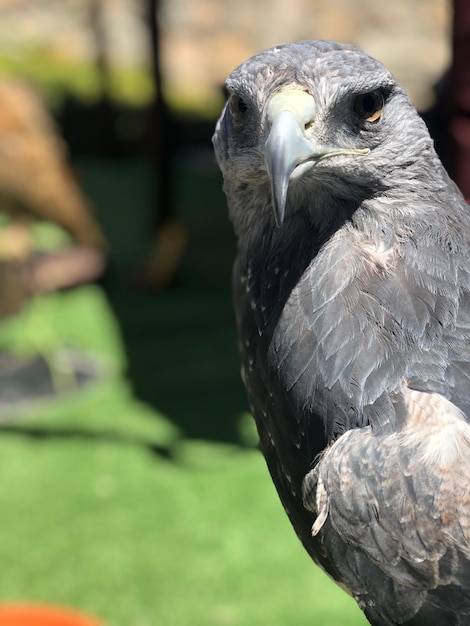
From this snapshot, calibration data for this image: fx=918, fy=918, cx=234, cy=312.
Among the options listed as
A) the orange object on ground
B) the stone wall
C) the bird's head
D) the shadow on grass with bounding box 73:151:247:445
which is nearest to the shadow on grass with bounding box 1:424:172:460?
the shadow on grass with bounding box 73:151:247:445

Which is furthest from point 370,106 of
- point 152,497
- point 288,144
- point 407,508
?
point 152,497

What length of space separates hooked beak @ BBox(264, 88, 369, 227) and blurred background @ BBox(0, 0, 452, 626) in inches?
74.6

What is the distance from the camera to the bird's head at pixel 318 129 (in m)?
1.49

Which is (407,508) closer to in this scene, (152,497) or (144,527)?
(144,527)

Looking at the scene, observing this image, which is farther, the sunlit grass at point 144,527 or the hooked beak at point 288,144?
the sunlit grass at point 144,527

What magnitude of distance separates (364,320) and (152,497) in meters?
2.27

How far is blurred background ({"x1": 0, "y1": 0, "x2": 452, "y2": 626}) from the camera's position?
3270mm

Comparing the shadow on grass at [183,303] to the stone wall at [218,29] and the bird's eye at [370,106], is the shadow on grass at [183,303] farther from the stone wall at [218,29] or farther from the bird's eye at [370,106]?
the bird's eye at [370,106]

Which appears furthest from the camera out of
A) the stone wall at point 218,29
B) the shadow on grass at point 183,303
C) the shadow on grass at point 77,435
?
the stone wall at point 218,29

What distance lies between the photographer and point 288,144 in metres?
1.45

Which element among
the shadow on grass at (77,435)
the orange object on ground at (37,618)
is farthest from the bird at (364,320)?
the shadow on grass at (77,435)

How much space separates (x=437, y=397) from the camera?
1.60 meters

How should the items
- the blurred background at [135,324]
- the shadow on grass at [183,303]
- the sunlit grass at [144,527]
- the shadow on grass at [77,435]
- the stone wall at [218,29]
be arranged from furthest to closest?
1. the stone wall at [218,29]
2. the shadow on grass at [183,303]
3. the shadow on grass at [77,435]
4. the blurred background at [135,324]
5. the sunlit grass at [144,527]

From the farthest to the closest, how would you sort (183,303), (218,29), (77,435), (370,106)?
(218,29) → (183,303) → (77,435) → (370,106)
